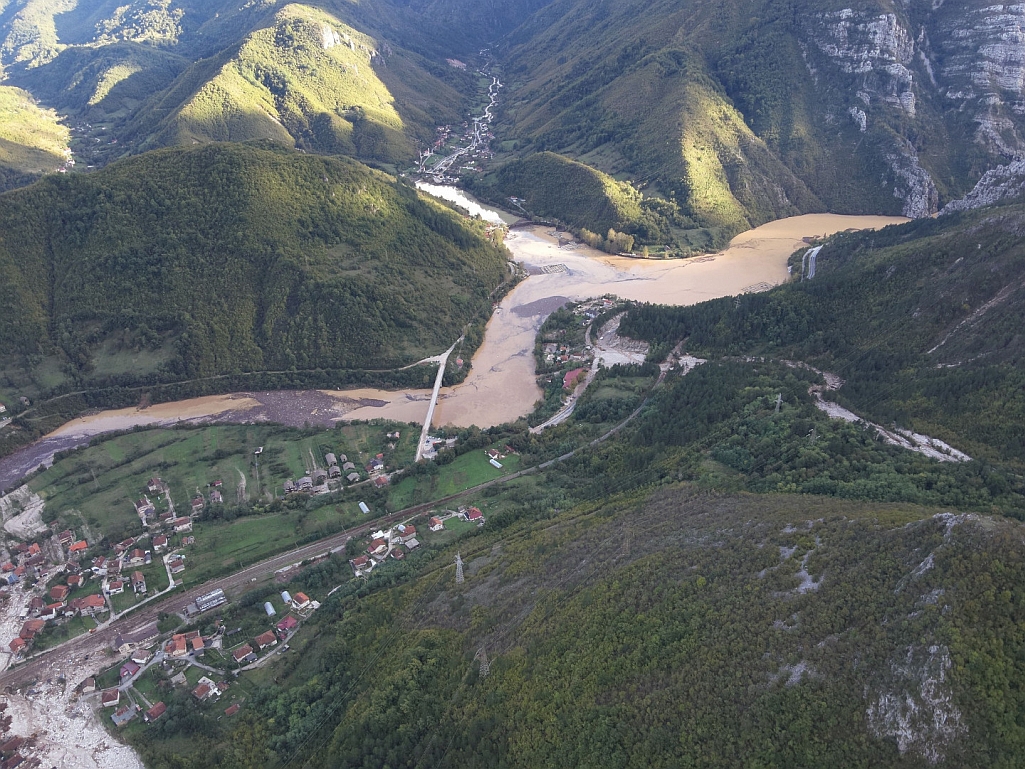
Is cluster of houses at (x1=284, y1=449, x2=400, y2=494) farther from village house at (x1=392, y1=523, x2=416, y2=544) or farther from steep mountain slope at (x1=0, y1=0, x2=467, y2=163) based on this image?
steep mountain slope at (x1=0, y1=0, x2=467, y2=163)

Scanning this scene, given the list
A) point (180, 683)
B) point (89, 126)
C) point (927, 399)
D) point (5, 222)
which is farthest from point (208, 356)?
point (89, 126)

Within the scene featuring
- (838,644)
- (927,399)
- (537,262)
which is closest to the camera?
(838,644)

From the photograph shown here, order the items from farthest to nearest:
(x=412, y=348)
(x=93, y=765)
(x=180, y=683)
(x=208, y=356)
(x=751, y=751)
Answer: (x=412, y=348)
(x=208, y=356)
(x=180, y=683)
(x=93, y=765)
(x=751, y=751)

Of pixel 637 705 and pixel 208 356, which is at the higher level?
pixel 208 356

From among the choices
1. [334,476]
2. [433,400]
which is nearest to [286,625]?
[334,476]

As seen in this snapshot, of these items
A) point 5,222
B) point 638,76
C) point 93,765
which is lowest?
point 93,765

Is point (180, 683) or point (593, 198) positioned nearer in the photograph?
point (180, 683)

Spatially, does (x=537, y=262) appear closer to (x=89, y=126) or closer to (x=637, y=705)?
(x=637, y=705)
